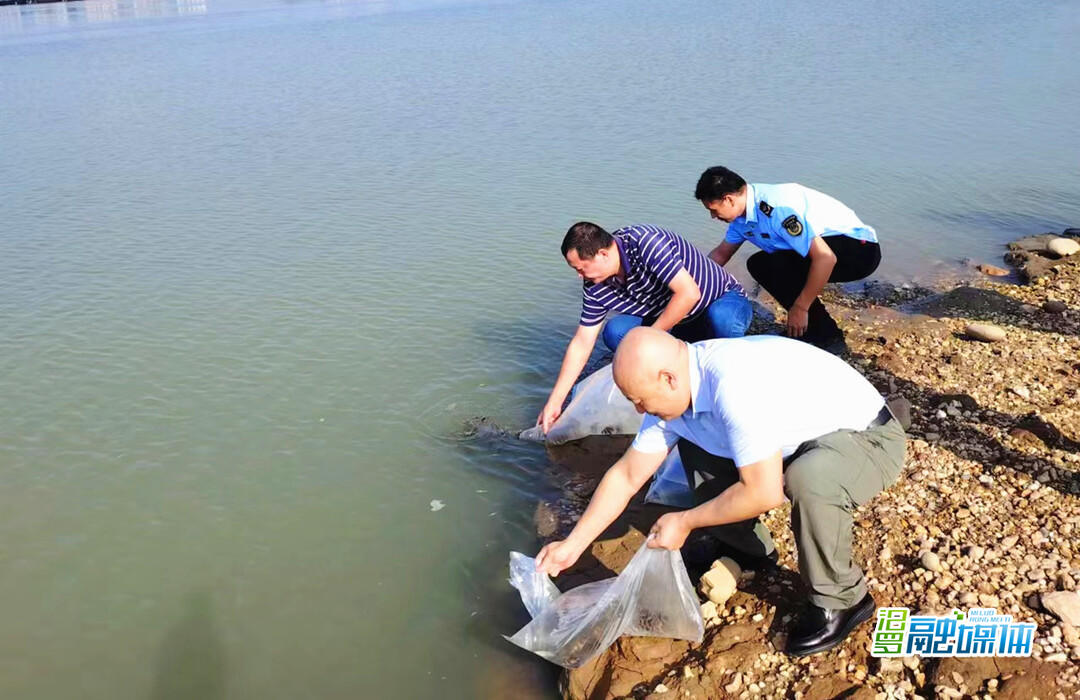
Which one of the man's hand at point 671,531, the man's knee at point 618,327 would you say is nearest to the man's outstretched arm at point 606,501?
the man's hand at point 671,531

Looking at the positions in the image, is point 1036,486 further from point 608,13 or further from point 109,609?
point 608,13

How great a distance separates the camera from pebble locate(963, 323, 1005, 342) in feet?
19.3

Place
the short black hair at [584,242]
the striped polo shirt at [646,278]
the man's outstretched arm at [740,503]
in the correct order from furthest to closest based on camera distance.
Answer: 1. the striped polo shirt at [646,278]
2. the short black hair at [584,242]
3. the man's outstretched arm at [740,503]

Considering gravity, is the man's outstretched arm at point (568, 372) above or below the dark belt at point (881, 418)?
below

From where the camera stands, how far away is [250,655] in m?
3.91

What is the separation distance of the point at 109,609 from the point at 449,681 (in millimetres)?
1719

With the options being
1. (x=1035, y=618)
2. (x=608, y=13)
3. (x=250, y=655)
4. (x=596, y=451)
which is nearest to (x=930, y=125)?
(x=596, y=451)

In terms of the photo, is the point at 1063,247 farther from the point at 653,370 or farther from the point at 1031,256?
the point at 653,370

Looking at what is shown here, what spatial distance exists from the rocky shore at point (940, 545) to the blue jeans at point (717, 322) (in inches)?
29.1

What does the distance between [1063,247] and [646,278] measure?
5.30 metres

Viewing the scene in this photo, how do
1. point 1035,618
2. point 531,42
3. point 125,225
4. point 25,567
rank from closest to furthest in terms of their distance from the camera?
point 1035,618 → point 25,567 → point 125,225 → point 531,42

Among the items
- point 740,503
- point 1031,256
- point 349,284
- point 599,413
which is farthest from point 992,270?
point 740,503

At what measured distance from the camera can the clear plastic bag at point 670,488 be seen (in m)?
4.22

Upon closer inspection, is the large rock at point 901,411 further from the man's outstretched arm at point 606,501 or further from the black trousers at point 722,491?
the man's outstretched arm at point 606,501
